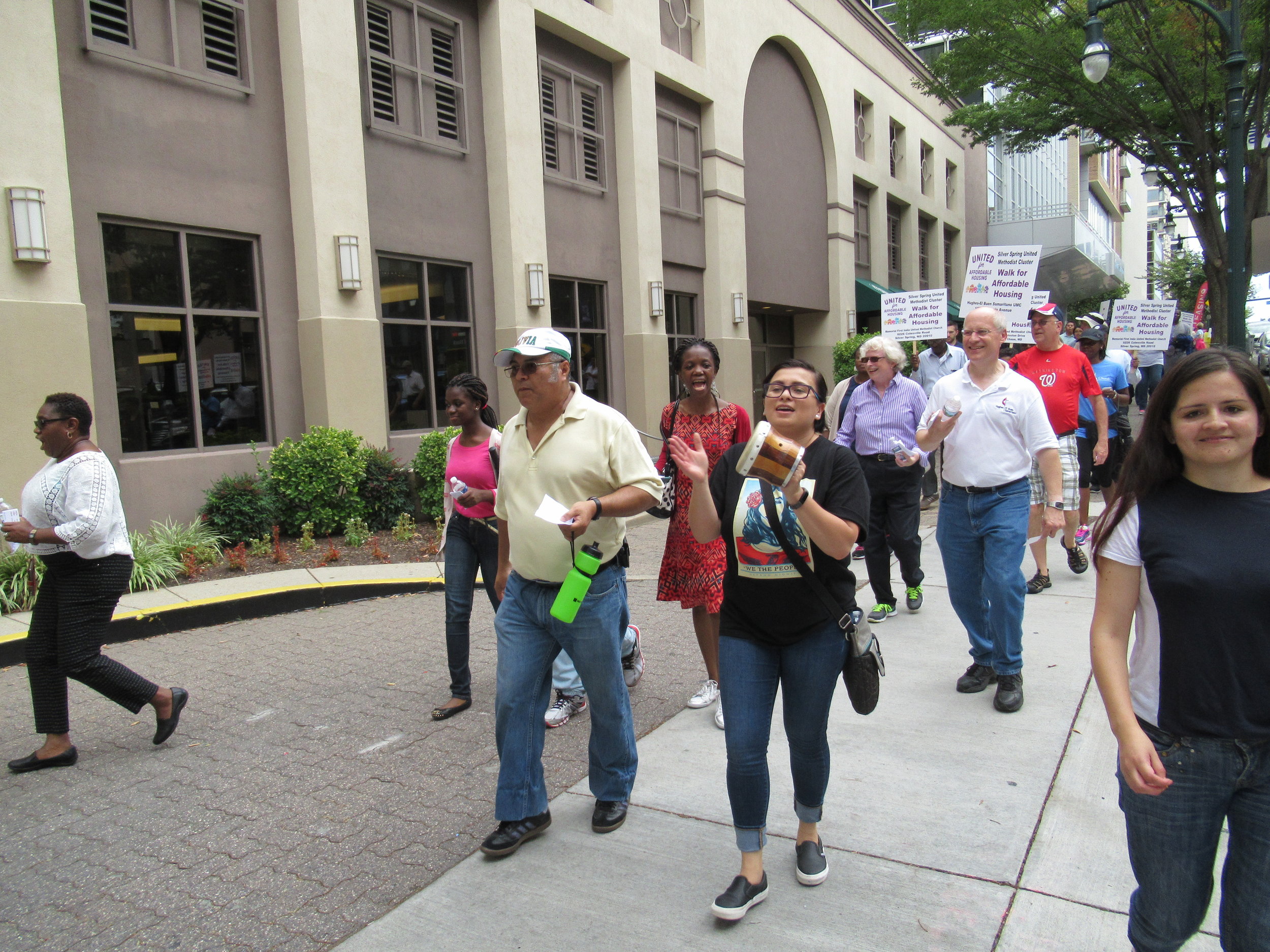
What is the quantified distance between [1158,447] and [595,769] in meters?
2.42

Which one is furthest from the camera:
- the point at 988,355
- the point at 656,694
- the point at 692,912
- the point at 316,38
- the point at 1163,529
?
the point at 316,38

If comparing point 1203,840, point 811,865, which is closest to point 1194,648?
point 1203,840

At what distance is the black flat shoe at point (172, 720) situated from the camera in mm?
4773

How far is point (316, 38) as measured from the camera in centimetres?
1045

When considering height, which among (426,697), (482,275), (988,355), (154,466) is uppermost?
(482,275)

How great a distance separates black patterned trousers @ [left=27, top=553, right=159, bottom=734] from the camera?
177 inches

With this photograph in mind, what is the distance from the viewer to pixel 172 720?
479 cm

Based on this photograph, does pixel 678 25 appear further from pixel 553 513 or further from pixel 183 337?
pixel 553 513

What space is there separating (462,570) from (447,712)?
2.56 feet

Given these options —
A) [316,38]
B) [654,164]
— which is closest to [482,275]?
[316,38]

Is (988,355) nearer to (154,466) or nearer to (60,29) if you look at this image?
(154,466)

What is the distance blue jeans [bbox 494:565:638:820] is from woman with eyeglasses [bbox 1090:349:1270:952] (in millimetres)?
1822

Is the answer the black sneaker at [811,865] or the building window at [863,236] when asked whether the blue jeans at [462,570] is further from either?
the building window at [863,236]

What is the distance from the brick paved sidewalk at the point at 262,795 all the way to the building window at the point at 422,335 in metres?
5.91
